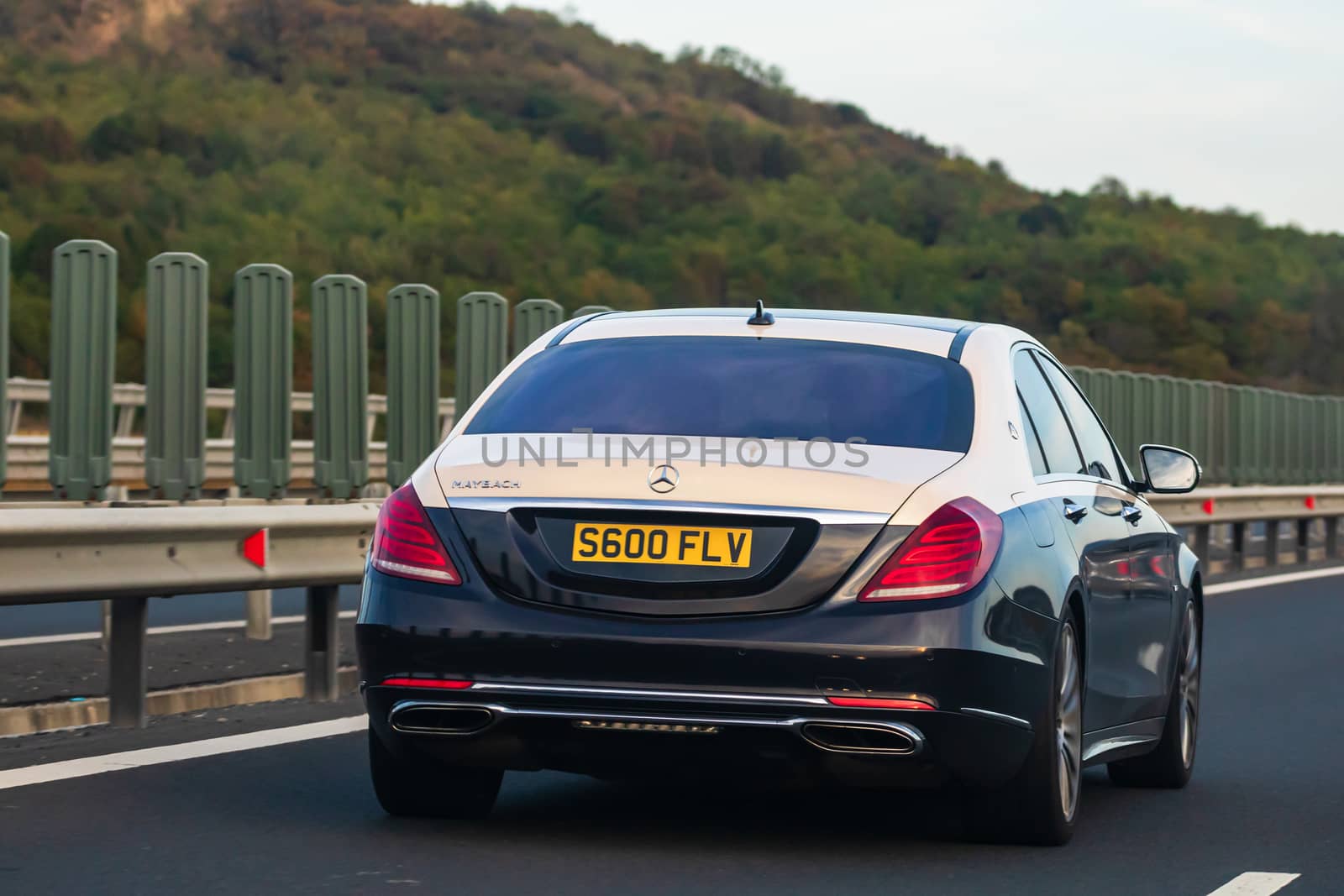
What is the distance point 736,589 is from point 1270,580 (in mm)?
15937

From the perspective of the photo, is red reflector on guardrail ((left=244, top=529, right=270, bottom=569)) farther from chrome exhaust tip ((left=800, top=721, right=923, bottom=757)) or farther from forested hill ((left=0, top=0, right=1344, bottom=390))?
forested hill ((left=0, top=0, right=1344, bottom=390))

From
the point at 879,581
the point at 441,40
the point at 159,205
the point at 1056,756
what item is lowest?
the point at 1056,756

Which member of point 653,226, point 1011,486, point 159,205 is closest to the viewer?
point 1011,486

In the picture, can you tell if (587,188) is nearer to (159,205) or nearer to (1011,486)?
(159,205)

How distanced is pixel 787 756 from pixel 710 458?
0.77 metres

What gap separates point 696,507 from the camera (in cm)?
594

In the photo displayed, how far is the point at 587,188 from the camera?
4776 inches

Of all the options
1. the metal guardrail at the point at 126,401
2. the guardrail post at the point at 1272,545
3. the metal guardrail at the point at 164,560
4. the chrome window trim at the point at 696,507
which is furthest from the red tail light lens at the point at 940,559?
the guardrail post at the point at 1272,545

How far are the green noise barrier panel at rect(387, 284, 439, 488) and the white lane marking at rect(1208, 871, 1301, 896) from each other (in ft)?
24.1

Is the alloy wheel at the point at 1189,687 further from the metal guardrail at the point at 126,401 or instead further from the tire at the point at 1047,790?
the metal guardrail at the point at 126,401

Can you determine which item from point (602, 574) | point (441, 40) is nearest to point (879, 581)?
point (602, 574)

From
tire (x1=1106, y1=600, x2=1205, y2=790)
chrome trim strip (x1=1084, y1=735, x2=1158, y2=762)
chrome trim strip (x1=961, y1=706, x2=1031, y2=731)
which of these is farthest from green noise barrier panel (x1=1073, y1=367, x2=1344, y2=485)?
chrome trim strip (x1=961, y1=706, x2=1031, y2=731)

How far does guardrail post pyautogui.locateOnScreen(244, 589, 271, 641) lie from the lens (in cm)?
1231

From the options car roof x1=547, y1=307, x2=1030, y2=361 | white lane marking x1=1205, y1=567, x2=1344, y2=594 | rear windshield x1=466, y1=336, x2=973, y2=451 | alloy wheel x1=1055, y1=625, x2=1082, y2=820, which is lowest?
white lane marking x1=1205, y1=567, x2=1344, y2=594
